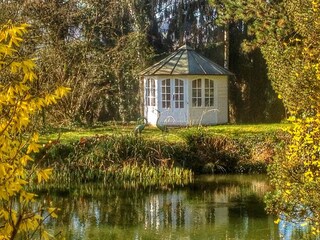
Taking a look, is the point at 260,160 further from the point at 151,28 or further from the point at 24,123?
the point at 24,123

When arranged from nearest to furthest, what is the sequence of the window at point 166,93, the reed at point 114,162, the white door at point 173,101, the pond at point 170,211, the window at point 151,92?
the pond at point 170,211 → the reed at point 114,162 → the white door at point 173,101 → the window at point 166,93 → the window at point 151,92

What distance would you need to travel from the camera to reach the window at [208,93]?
23641 mm

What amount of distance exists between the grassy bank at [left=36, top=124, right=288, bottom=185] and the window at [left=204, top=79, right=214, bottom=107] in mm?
5587

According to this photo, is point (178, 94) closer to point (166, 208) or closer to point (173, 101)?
point (173, 101)

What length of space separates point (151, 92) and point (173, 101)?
1120 millimetres

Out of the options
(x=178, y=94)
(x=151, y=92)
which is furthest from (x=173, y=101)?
(x=151, y=92)

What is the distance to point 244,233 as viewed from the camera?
33.9ft

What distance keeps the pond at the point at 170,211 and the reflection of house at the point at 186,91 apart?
24.1 ft

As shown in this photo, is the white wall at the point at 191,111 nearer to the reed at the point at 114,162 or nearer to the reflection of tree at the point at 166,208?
the reed at the point at 114,162

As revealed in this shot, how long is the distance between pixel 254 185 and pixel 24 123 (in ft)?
40.4

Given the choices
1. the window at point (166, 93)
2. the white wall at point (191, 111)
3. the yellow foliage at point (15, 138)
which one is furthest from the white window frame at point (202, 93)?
the yellow foliage at point (15, 138)

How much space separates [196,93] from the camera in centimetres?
2347

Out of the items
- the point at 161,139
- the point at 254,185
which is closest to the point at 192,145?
the point at 161,139

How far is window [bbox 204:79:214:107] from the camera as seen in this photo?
77.6 ft
